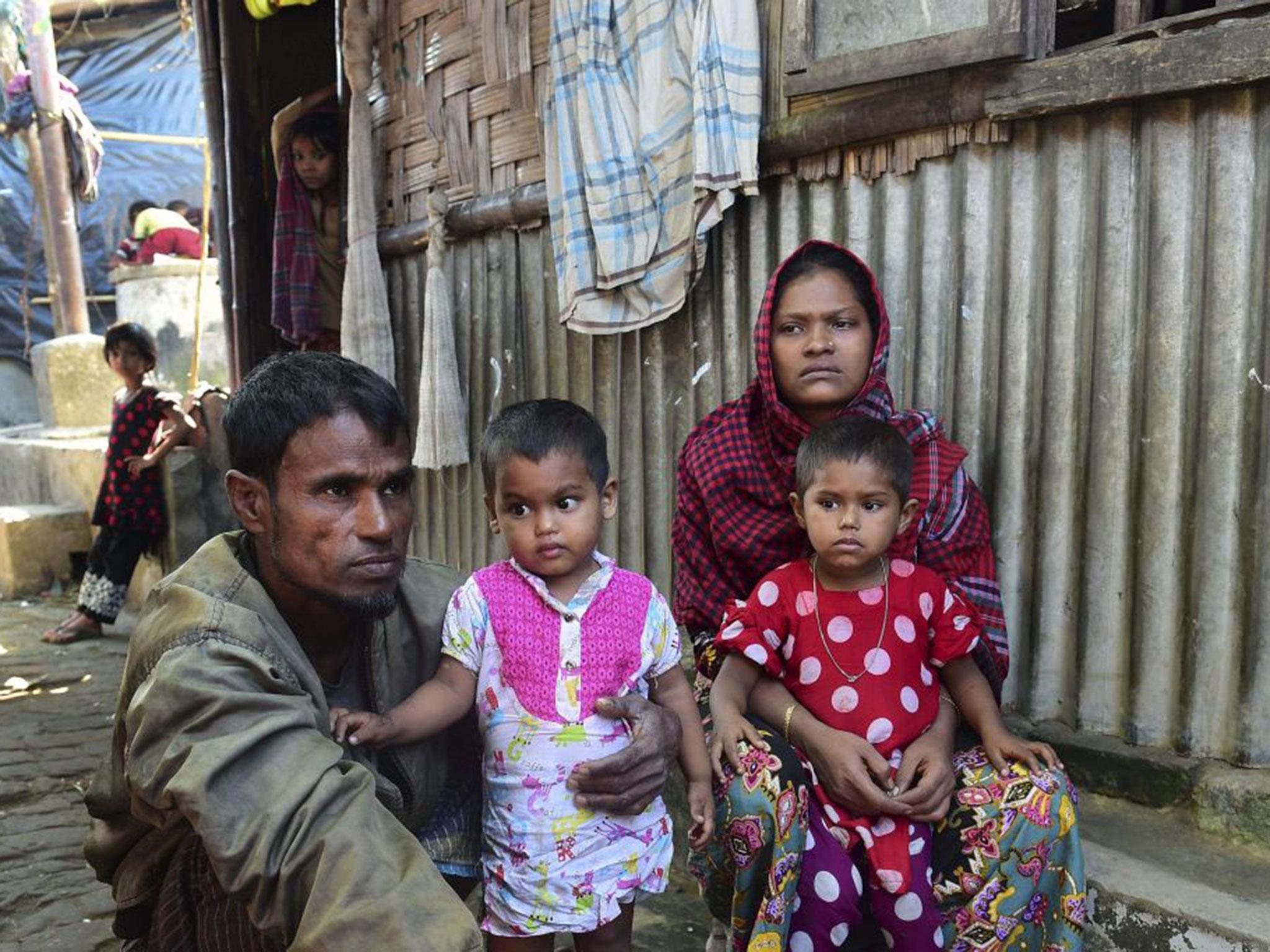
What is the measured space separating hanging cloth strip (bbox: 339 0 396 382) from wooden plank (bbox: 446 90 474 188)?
59 cm

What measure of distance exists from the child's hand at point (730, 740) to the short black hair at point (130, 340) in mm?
5455

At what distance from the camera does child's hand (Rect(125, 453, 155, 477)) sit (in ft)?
21.7

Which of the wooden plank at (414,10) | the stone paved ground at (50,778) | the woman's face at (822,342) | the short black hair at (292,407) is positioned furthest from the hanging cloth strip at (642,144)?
the stone paved ground at (50,778)

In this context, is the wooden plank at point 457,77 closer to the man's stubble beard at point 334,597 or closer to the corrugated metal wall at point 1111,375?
the corrugated metal wall at point 1111,375

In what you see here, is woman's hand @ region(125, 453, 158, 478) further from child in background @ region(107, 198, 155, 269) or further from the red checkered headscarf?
child in background @ region(107, 198, 155, 269)

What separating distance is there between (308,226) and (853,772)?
4.45 meters

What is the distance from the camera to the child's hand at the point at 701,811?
214 centimetres

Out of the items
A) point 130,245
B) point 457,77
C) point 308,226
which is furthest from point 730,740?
point 130,245

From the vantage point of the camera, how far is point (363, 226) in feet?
16.3

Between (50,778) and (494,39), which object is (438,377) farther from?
(50,778)

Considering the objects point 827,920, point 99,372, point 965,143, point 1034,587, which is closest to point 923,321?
point 965,143

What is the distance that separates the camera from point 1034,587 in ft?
8.84

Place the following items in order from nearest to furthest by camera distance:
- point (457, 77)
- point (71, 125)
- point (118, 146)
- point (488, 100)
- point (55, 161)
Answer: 1. point (488, 100)
2. point (457, 77)
3. point (55, 161)
4. point (71, 125)
5. point (118, 146)

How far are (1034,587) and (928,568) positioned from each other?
1.32ft
